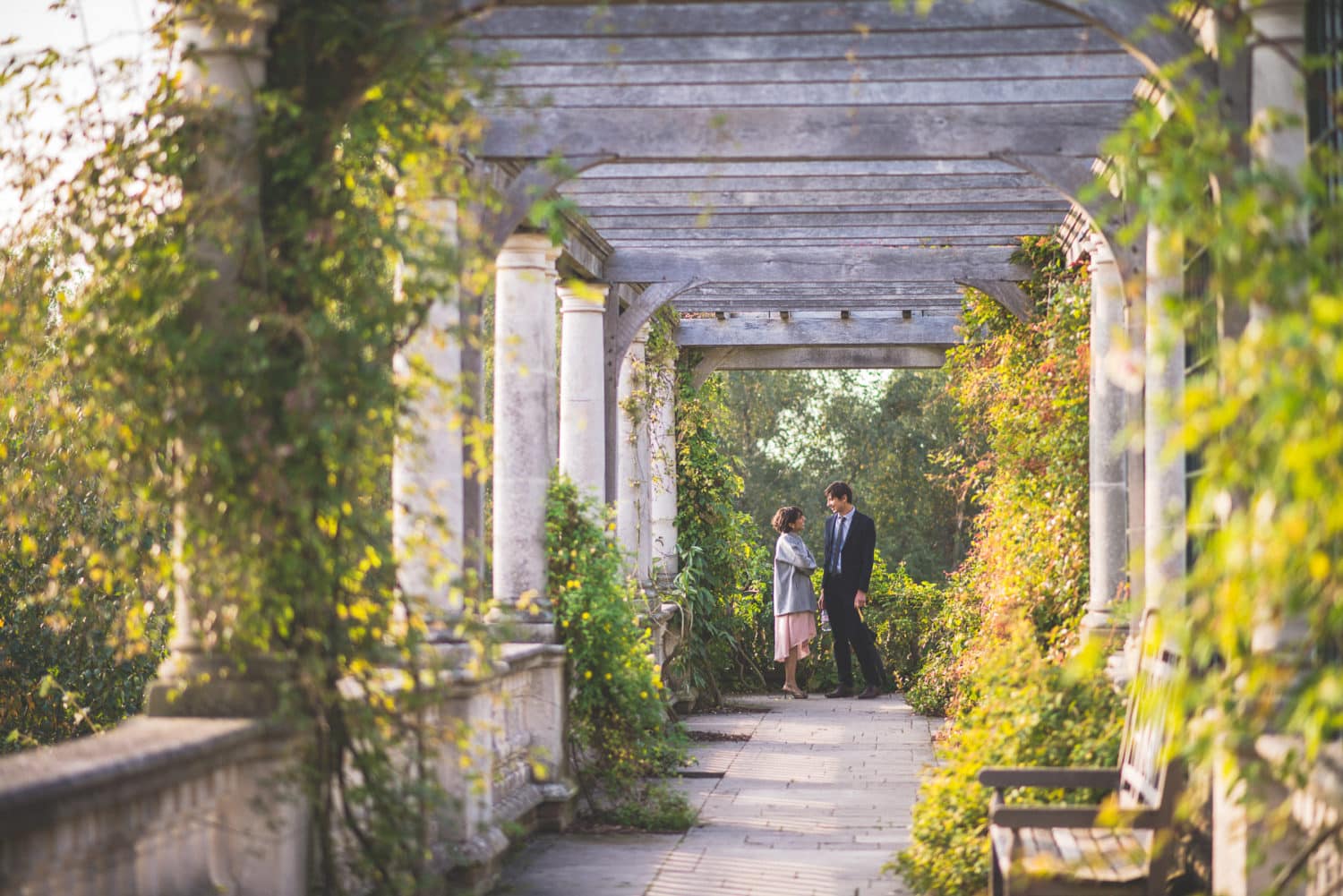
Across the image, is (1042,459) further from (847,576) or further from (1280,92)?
(847,576)

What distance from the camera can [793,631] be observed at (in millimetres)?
14086

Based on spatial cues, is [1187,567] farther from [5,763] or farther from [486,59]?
[5,763]

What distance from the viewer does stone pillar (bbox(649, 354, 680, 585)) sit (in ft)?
42.1

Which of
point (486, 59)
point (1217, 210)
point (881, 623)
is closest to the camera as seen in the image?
point (1217, 210)

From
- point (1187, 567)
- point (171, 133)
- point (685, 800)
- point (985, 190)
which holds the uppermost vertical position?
point (985, 190)

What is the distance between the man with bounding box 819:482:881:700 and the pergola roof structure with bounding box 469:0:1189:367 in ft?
14.8

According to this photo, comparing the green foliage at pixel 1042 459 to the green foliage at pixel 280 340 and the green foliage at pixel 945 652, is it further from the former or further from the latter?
the green foliage at pixel 280 340

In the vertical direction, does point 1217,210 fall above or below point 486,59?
below

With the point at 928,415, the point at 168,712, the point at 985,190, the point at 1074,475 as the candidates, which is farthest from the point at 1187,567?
the point at 928,415

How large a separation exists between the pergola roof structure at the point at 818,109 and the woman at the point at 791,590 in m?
4.76

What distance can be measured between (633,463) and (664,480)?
1350mm

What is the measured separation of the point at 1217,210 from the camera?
297 cm

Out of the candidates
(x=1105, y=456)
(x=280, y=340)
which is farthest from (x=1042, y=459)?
(x=280, y=340)

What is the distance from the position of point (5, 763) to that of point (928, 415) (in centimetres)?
2030
